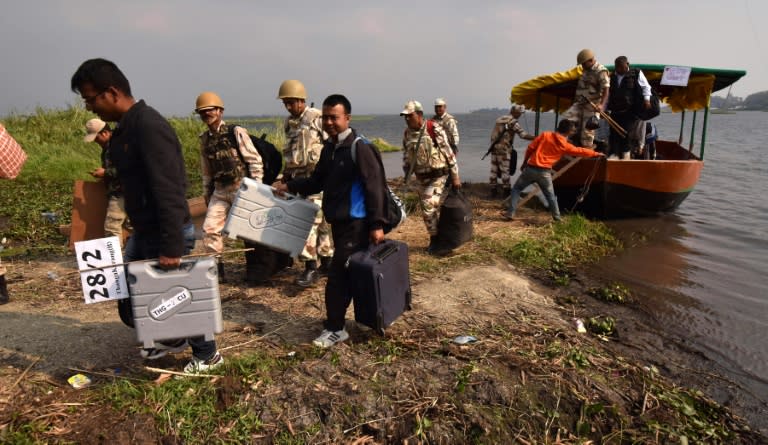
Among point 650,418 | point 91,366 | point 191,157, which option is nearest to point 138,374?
point 91,366

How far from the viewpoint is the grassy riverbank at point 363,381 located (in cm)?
264

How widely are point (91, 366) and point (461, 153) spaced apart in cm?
2407

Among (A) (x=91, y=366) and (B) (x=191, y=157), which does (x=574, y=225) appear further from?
(B) (x=191, y=157)

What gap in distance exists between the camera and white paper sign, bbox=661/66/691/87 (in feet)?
27.2

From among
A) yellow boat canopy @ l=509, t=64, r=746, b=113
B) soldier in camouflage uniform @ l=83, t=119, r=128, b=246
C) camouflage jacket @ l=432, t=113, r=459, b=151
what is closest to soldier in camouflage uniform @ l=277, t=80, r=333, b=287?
soldier in camouflage uniform @ l=83, t=119, r=128, b=246

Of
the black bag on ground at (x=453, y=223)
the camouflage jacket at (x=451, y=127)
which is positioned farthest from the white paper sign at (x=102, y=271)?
the camouflage jacket at (x=451, y=127)

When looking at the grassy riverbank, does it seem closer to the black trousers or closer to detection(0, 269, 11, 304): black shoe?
detection(0, 269, 11, 304): black shoe

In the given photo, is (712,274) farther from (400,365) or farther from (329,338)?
(329,338)

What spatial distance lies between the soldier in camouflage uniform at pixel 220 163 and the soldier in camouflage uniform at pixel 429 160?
215cm

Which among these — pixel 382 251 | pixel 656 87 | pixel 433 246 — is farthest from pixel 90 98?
pixel 656 87

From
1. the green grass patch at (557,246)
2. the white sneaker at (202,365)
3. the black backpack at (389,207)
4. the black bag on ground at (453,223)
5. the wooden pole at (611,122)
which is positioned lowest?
the green grass patch at (557,246)

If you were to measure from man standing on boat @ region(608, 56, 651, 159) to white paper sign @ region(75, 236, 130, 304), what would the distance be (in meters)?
8.17

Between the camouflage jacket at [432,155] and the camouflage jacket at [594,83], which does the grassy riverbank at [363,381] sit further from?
Result: the camouflage jacket at [594,83]

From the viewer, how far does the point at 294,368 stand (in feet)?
10.4
